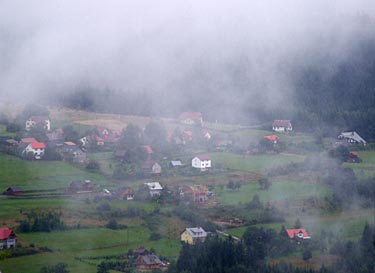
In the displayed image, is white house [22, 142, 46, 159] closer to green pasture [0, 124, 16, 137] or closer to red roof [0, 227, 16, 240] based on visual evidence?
green pasture [0, 124, 16, 137]

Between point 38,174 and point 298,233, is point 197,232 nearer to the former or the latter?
point 298,233

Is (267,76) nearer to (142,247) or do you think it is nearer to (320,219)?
(320,219)

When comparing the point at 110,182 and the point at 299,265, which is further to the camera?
the point at 110,182

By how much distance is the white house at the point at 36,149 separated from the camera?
979 cm

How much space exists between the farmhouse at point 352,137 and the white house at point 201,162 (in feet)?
8.13

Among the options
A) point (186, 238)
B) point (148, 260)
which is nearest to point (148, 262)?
point (148, 260)

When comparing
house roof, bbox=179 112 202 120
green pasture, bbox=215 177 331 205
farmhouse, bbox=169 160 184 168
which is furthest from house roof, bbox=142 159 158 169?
house roof, bbox=179 112 202 120

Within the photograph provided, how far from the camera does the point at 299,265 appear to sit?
7477 millimetres

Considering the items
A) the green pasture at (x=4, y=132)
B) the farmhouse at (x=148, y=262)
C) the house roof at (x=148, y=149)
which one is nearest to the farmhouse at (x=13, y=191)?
the green pasture at (x=4, y=132)

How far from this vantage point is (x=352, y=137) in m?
12.2

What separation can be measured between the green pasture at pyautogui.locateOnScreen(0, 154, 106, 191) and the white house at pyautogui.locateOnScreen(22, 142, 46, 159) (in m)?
0.11

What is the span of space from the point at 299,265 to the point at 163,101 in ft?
16.1

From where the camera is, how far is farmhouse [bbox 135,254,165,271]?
Result: 291 inches

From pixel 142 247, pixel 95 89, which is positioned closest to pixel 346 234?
pixel 142 247
